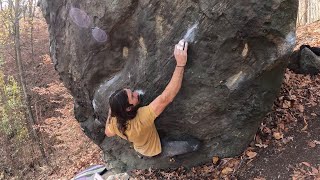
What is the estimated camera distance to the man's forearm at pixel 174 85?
4883 millimetres

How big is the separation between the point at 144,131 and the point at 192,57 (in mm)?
1356

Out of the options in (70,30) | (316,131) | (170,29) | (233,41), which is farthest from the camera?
(70,30)

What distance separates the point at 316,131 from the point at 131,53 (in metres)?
3.31

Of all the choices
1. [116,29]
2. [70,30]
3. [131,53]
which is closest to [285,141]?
[131,53]

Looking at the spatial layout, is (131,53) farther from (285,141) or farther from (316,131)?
(316,131)

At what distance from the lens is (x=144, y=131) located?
17.1 ft

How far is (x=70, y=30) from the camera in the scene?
249 inches

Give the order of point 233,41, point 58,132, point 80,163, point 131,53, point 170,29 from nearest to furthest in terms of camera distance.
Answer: point 233,41 → point 170,29 → point 131,53 → point 80,163 → point 58,132

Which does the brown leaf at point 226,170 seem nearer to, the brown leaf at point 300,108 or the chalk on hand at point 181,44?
the brown leaf at point 300,108

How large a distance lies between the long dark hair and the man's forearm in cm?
56

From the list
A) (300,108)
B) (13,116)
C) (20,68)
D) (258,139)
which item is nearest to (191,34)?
(258,139)

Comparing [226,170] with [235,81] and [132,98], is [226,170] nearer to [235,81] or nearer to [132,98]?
[235,81]

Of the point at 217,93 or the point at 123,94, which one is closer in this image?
the point at 123,94

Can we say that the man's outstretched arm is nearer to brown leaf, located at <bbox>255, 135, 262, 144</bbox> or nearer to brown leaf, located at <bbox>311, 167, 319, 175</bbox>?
brown leaf, located at <bbox>255, 135, 262, 144</bbox>
